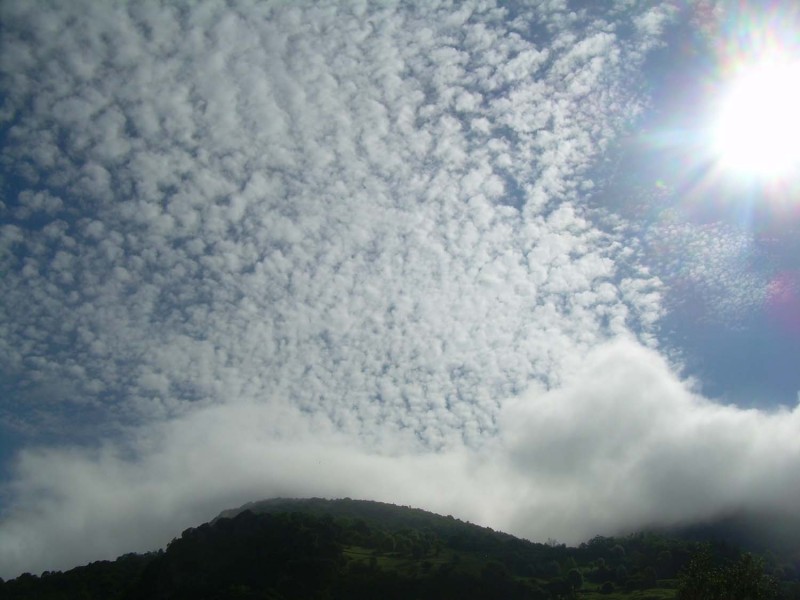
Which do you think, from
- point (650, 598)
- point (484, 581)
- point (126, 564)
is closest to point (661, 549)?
point (650, 598)

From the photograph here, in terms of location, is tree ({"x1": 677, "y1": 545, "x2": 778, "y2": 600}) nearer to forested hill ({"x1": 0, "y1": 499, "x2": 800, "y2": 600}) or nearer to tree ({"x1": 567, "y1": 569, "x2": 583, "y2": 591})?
forested hill ({"x1": 0, "y1": 499, "x2": 800, "y2": 600})

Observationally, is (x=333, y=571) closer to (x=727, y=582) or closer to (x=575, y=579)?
(x=575, y=579)

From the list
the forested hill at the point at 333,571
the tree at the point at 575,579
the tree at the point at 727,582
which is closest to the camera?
the tree at the point at 727,582

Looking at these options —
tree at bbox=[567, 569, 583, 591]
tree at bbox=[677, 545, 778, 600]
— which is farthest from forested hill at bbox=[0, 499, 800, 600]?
tree at bbox=[677, 545, 778, 600]

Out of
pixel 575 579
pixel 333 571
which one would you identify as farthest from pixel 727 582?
pixel 333 571

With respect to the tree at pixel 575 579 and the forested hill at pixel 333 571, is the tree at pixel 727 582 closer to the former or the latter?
the forested hill at pixel 333 571

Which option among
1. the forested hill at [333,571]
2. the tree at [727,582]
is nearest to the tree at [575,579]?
the forested hill at [333,571]

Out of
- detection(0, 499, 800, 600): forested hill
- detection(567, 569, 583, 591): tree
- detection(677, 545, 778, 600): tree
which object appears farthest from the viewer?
detection(567, 569, 583, 591): tree

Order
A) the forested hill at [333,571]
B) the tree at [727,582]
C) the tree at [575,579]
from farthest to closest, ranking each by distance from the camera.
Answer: the tree at [575,579]
the forested hill at [333,571]
the tree at [727,582]

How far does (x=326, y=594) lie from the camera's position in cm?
13325

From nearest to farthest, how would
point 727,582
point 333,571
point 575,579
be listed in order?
point 727,582
point 333,571
point 575,579

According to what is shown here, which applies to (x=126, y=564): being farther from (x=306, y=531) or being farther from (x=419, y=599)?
(x=419, y=599)

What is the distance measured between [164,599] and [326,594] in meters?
37.6

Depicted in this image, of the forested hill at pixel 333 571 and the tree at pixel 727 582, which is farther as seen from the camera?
the forested hill at pixel 333 571
